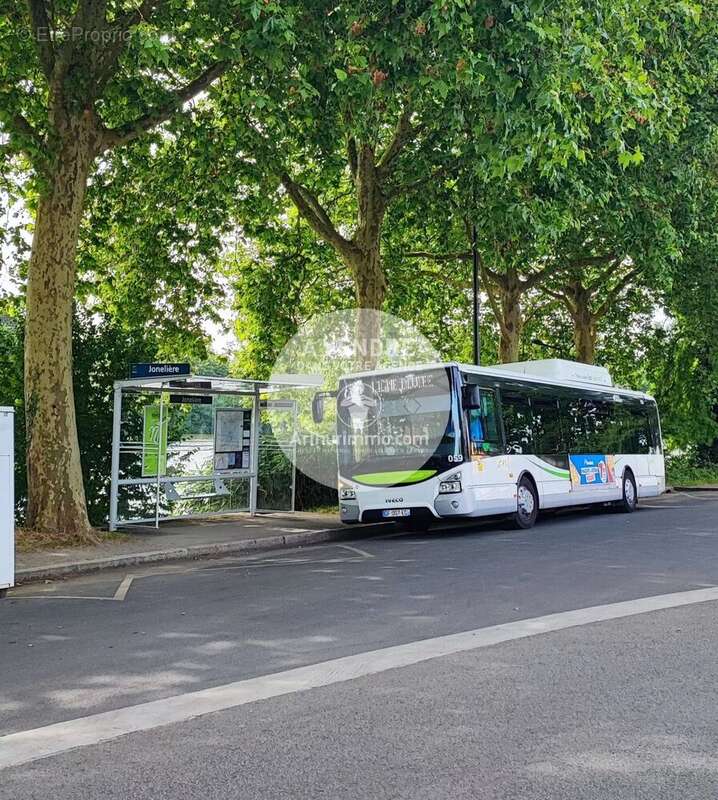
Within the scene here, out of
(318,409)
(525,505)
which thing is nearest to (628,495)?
(525,505)

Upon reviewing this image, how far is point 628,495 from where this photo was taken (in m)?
21.0

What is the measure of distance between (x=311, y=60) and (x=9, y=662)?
9331mm

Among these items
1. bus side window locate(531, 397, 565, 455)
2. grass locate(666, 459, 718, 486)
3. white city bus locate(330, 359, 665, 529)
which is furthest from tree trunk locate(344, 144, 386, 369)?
grass locate(666, 459, 718, 486)

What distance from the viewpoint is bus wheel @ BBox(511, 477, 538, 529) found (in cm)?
1620

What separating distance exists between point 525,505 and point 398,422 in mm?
2919

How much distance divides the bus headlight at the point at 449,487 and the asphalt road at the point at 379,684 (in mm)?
3839

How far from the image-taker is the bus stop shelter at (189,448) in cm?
1628

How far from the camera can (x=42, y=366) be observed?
1375 cm

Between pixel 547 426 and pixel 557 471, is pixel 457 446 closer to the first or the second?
pixel 547 426

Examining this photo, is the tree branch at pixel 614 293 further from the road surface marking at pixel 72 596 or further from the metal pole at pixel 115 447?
the road surface marking at pixel 72 596

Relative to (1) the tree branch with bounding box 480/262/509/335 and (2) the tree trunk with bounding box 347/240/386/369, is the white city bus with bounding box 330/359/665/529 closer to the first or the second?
(2) the tree trunk with bounding box 347/240/386/369

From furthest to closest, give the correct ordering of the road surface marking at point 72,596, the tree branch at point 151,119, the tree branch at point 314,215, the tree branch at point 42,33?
the tree branch at point 314,215 < the tree branch at point 151,119 < the tree branch at point 42,33 < the road surface marking at point 72,596

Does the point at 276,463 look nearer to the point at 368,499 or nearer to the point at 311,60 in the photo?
the point at 368,499
